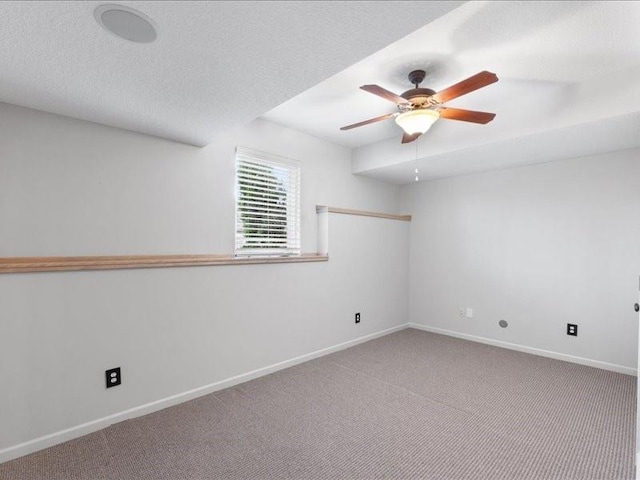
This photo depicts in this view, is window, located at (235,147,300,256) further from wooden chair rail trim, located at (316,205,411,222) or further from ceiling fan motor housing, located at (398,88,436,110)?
ceiling fan motor housing, located at (398,88,436,110)

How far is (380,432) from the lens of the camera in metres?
2.17

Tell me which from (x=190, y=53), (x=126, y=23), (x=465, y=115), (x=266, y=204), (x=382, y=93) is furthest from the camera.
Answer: (x=266, y=204)

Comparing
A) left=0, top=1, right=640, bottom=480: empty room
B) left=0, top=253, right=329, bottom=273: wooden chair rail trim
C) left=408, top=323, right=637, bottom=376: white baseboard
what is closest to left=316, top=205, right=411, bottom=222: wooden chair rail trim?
left=0, top=1, right=640, bottom=480: empty room

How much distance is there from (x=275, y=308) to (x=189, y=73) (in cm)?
217

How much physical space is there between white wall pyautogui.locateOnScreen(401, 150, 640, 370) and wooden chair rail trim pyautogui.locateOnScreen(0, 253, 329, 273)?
2493 millimetres

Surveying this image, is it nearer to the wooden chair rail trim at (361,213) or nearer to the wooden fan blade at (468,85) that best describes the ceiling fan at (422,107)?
the wooden fan blade at (468,85)

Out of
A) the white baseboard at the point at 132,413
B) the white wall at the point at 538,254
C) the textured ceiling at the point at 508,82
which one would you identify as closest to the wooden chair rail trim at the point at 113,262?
the white baseboard at the point at 132,413

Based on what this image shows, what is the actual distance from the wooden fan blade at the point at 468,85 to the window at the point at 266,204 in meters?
1.68

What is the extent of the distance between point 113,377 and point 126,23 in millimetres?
2141

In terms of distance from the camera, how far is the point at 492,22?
1.80m

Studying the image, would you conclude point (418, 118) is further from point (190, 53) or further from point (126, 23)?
point (126, 23)

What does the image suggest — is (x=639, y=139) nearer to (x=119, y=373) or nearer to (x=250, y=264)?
(x=250, y=264)

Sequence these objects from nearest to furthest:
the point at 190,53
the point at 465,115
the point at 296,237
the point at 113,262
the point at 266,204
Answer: the point at 190,53, the point at 113,262, the point at 465,115, the point at 266,204, the point at 296,237

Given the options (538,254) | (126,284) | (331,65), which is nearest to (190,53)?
(331,65)
